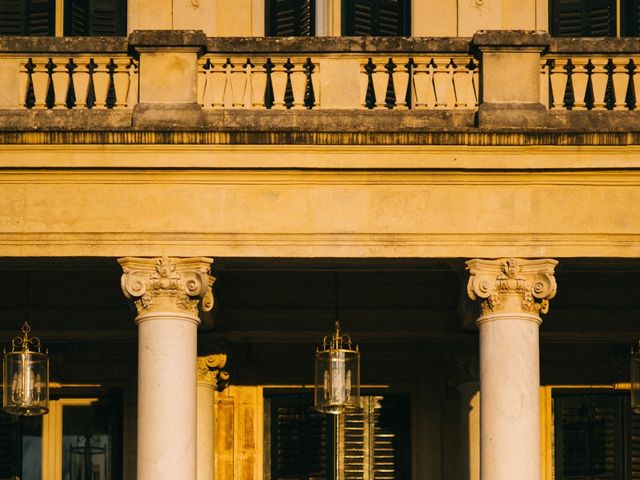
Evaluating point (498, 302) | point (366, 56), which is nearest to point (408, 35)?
point (366, 56)

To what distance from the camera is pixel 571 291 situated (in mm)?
32312

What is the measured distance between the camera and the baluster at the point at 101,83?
95.0 feet

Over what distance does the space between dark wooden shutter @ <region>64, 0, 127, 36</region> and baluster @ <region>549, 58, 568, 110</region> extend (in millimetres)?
6421

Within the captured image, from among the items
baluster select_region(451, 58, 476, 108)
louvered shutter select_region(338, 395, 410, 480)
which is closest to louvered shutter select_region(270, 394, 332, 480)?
Answer: louvered shutter select_region(338, 395, 410, 480)

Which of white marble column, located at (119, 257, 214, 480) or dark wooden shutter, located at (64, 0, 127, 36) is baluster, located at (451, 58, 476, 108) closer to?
white marble column, located at (119, 257, 214, 480)

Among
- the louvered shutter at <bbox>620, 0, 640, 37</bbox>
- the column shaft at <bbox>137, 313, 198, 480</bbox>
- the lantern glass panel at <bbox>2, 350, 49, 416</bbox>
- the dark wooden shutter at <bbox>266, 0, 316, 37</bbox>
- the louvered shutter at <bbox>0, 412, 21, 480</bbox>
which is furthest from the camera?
the louvered shutter at <bbox>0, 412, 21, 480</bbox>

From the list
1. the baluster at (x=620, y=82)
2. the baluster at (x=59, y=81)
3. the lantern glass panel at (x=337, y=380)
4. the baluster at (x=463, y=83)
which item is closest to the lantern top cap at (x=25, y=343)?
the baluster at (x=59, y=81)

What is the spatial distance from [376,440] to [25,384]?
5.68 m

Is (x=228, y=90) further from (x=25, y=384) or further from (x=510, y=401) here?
(x=510, y=401)

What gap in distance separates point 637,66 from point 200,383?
747cm

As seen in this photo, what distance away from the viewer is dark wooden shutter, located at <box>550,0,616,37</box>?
32344 millimetres

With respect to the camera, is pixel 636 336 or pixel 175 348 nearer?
pixel 175 348

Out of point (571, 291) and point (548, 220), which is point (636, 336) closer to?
point (571, 291)

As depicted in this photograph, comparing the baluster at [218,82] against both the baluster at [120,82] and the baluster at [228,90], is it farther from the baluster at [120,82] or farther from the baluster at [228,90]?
the baluster at [120,82]
